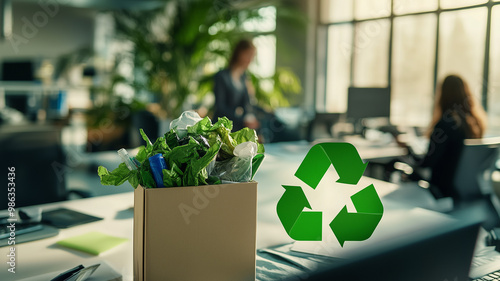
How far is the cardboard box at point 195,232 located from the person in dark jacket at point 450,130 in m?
2.02

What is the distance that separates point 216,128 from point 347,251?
514mm

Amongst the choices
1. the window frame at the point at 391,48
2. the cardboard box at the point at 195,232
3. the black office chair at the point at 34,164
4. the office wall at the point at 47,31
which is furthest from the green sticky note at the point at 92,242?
the office wall at the point at 47,31

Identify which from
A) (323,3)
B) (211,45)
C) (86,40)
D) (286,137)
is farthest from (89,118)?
(86,40)

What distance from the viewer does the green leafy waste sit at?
88 cm

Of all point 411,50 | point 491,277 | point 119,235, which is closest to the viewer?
point 491,277

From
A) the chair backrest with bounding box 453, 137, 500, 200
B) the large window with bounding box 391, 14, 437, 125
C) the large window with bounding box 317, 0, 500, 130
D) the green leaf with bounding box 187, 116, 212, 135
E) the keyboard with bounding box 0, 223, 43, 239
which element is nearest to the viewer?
the green leaf with bounding box 187, 116, 212, 135

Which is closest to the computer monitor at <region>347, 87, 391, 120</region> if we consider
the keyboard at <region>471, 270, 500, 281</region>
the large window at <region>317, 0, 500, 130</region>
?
the large window at <region>317, 0, 500, 130</region>

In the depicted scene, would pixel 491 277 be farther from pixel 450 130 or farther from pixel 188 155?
pixel 450 130

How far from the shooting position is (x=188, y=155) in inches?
35.1

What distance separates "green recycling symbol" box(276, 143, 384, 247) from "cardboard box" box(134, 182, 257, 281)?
12cm

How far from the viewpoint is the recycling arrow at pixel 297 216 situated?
3.43ft

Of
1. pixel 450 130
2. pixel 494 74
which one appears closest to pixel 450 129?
pixel 450 130

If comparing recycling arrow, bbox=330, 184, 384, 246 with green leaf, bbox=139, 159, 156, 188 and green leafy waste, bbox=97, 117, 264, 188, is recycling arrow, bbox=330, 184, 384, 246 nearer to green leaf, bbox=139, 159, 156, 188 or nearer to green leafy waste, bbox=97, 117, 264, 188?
green leafy waste, bbox=97, 117, 264, 188

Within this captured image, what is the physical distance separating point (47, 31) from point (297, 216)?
10783 millimetres
